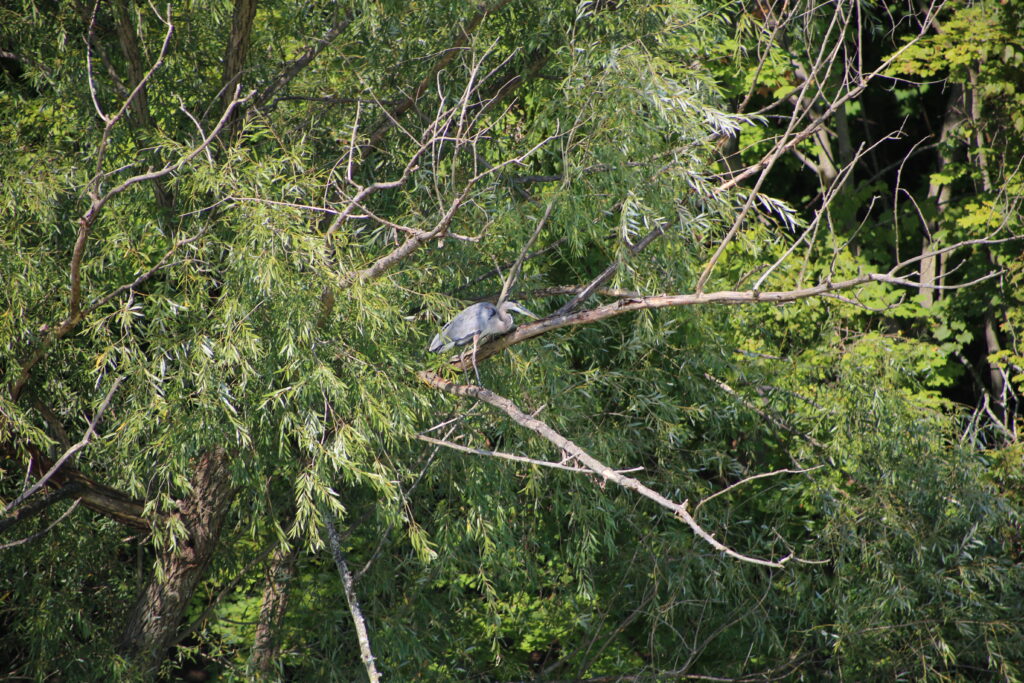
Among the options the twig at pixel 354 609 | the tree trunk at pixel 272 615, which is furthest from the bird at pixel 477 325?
the tree trunk at pixel 272 615

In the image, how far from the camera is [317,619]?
381 cm

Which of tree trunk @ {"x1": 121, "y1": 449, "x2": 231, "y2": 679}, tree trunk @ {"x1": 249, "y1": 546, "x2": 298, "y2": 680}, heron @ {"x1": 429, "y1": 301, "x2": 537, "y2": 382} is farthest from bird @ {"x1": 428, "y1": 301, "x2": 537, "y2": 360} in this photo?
tree trunk @ {"x1": 249, "y1": 546, "x2": 298, "y2": 680}

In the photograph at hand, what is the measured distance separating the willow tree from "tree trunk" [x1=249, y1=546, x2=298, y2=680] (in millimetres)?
24

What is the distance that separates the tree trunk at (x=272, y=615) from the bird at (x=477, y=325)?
1405mm

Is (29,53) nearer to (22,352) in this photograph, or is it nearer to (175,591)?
(22,352)

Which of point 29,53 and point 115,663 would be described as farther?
point 29,53

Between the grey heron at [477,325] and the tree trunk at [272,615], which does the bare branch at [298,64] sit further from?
the tree trunk at [272,615]

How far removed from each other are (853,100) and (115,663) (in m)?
5.09

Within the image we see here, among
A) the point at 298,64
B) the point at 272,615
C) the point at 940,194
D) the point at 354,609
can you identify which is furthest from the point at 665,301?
the point at 940,194

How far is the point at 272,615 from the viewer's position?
3.83m

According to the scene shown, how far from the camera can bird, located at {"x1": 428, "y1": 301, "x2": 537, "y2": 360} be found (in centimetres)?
264

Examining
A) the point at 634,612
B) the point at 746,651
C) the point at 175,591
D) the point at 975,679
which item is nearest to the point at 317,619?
the point at 175,591

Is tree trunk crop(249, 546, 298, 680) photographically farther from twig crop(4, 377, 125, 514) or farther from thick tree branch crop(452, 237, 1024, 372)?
thick tree branch crop(452, 237, 1024, 372)

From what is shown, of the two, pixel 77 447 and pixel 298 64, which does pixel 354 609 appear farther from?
pixel 298 64
